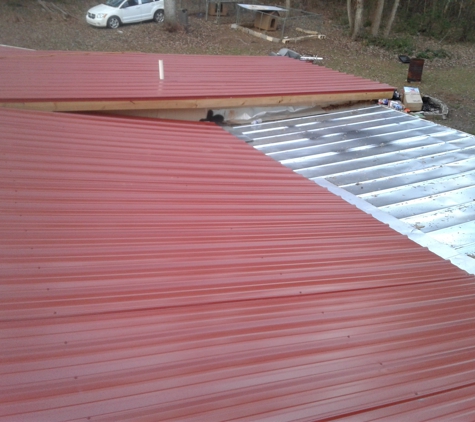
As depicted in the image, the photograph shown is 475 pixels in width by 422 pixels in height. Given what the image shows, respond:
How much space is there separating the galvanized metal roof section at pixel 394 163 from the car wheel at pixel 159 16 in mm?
20282

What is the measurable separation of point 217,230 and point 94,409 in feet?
7.91

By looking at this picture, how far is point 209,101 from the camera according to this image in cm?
812

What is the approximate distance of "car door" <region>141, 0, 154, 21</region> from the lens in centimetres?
2610

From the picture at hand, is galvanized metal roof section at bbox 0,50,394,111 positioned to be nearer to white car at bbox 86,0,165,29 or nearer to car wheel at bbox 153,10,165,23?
white car at bbox 86,0,165,29

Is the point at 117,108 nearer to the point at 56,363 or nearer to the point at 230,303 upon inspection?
the point at 230,303

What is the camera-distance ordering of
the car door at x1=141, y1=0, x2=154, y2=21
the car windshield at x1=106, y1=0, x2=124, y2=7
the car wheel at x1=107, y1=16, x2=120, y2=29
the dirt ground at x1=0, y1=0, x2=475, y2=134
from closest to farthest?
the dirt ground at x1=0, y1=0, x2=475, y2=134, the car wheel at x1=107, y1=16, x2=120, y2=29, the car windshield at x1=106, y1=0, x2=124, y2=7, the car door at x1=141, y1=0, x2=154, y2=21

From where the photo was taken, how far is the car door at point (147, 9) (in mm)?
26095

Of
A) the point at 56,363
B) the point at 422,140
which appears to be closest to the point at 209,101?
the point at 422,140

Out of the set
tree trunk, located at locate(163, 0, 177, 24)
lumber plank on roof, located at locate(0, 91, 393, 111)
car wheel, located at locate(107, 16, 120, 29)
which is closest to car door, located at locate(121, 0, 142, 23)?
car wheel, located at locate(107, 16, 120, 29)

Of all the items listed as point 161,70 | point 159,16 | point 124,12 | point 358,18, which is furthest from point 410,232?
point 358,18

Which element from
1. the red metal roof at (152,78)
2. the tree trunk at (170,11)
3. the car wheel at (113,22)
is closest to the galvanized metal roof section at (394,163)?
the red metal roof at (152,78)

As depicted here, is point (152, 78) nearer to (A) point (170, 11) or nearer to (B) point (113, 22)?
(A) point (170, 11)

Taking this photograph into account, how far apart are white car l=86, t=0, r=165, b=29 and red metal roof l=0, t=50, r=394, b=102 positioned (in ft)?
52.7

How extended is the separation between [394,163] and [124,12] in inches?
867
